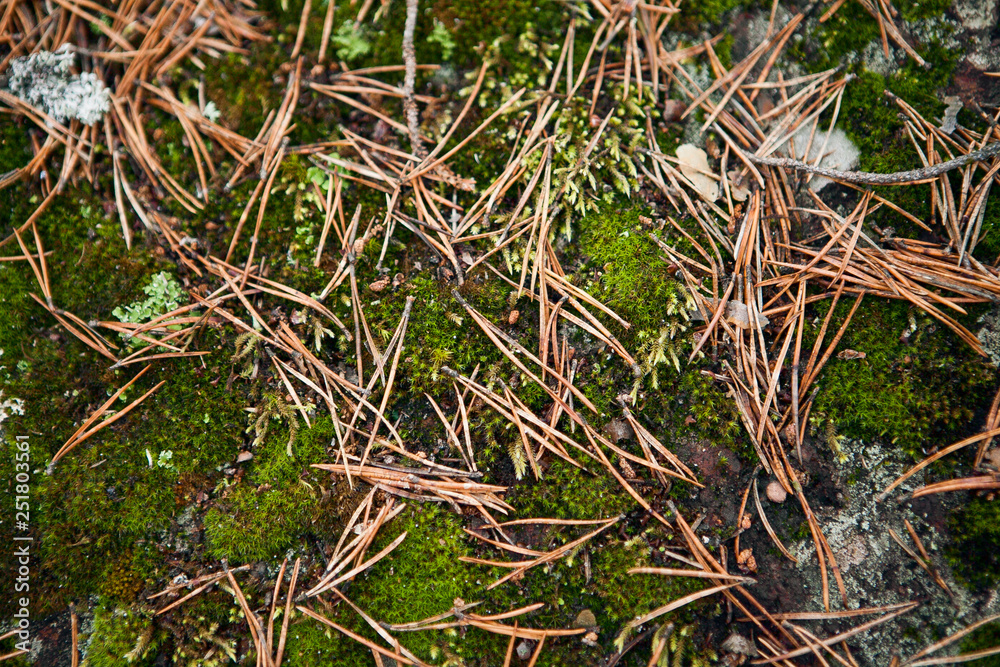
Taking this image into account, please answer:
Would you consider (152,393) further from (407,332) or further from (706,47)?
(706,47)

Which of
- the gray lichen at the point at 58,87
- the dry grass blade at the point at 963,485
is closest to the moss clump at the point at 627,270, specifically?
the dry grass blade at the point at 963,485

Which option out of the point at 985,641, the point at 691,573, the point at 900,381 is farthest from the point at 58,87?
the point at 985,641

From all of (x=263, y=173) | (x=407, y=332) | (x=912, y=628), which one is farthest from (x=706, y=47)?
(x=912, y=628)

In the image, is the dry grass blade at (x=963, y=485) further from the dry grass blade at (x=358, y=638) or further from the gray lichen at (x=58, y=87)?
the gray lichen at (x=58, y=87)

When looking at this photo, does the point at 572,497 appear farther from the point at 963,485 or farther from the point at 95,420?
the point at 95,420

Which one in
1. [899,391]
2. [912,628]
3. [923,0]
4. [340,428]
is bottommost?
[912,628]

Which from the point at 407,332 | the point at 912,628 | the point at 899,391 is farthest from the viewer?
the point at 407,332
